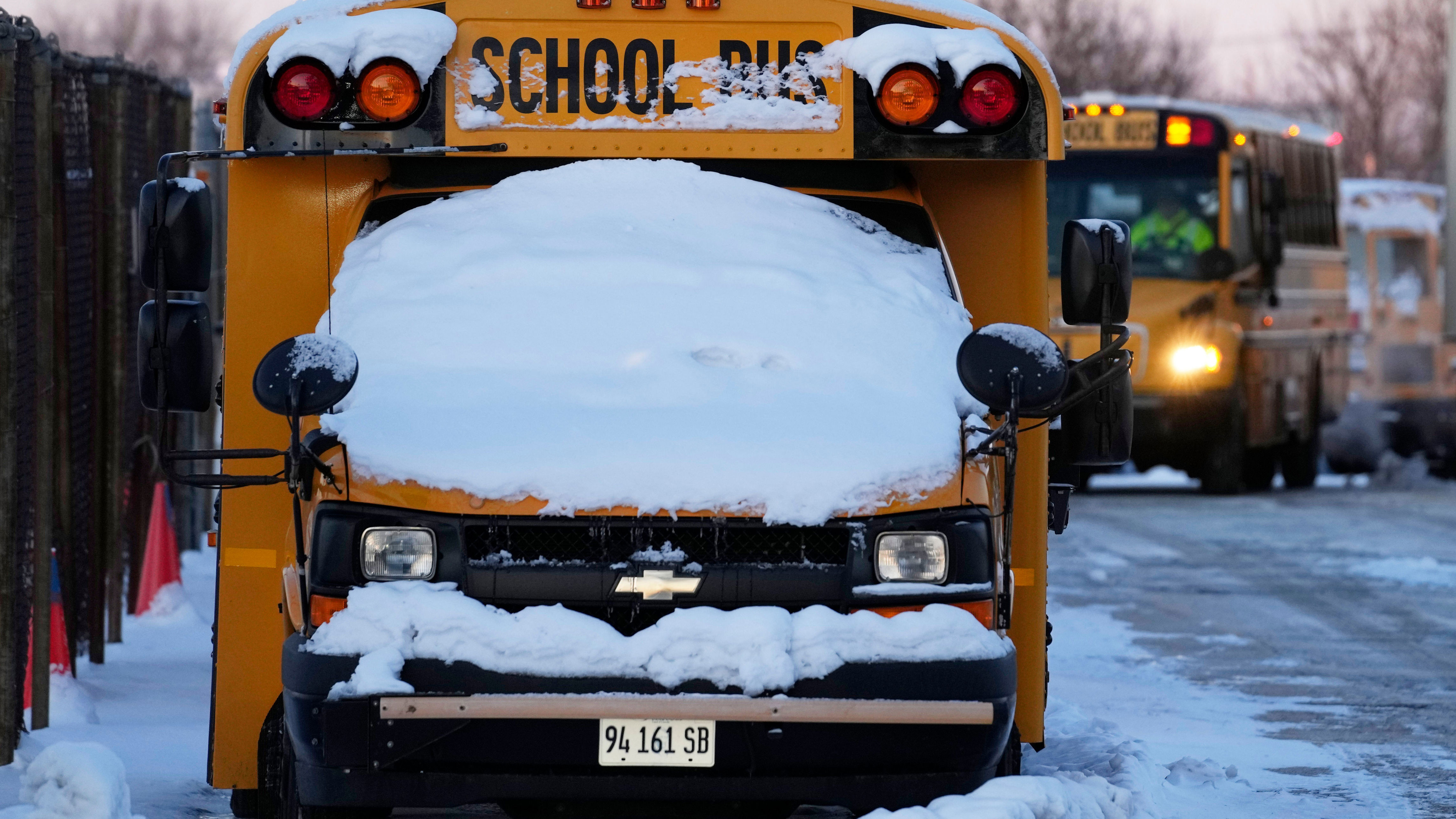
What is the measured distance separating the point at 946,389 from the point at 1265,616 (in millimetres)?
6532

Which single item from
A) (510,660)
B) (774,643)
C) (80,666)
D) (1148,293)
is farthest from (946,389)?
(1148,293)

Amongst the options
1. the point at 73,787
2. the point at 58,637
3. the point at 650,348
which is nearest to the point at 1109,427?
the point at 650,348

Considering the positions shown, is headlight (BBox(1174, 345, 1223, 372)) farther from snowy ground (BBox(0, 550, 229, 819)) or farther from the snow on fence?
snowy ground (BBox(0, 550, 229, 819))

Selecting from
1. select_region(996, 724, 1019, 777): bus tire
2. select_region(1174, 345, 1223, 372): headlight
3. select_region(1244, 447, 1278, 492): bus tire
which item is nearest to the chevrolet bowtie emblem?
select_region(996, 724, 1019, 777): bus tire

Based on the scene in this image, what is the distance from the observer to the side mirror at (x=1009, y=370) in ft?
18.0

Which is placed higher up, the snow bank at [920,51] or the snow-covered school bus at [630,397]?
the snow bank at [920,51]

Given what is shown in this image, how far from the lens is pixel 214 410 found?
46.9 ft

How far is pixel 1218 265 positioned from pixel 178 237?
1455 centimetres

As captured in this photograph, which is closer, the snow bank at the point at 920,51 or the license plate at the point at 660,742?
the license plate at the point at 660,742

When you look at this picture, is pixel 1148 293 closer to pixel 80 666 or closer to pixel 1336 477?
pixel 1336 477

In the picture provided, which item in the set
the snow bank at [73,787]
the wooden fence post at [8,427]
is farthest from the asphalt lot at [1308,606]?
the wooden fence post at [8,427]

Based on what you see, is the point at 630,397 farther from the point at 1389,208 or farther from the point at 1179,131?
the point at 1389,208

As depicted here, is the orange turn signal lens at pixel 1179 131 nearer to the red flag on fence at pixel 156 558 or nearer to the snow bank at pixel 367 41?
the red flag on fence at pixel 156 558

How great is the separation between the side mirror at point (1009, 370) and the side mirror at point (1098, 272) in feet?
2.16
